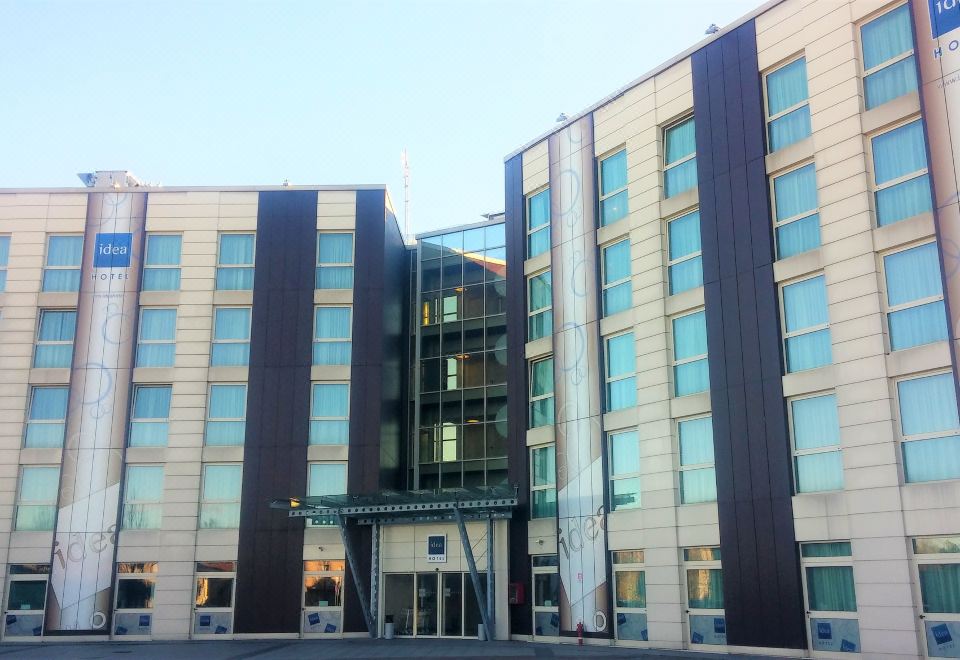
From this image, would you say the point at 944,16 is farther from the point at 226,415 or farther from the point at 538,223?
the point at 226,415

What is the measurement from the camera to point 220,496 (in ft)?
108

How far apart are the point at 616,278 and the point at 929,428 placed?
10.9 metres

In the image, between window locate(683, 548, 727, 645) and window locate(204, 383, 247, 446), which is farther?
window locate(204, 383, 247, 446)

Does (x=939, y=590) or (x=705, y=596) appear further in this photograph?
(x=705, y=596)

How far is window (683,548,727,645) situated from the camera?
78.0 ft

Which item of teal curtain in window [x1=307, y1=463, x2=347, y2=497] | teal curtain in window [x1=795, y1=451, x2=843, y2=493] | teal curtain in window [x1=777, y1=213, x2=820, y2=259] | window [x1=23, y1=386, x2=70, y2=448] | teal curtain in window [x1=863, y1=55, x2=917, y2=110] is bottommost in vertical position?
teal curtain in window [x1=795, y1=451, x2=843, y2=493]

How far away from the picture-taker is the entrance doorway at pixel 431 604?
101 feet

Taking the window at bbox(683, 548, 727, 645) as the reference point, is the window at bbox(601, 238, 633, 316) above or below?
above

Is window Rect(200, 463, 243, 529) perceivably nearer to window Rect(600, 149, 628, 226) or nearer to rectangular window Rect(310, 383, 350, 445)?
rectangular window Rect(310, 383, 350, 445)

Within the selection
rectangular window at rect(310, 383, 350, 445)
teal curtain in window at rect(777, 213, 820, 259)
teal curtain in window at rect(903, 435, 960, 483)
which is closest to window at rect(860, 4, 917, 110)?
teal curtain in window at rect(777, 213, 820, 259)

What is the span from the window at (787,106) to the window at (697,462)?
293 inches

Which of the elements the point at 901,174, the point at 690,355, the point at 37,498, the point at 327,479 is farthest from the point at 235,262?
the point at 901,174

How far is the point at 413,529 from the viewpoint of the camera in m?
31.8

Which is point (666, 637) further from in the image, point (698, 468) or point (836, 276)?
point (836, 276)
